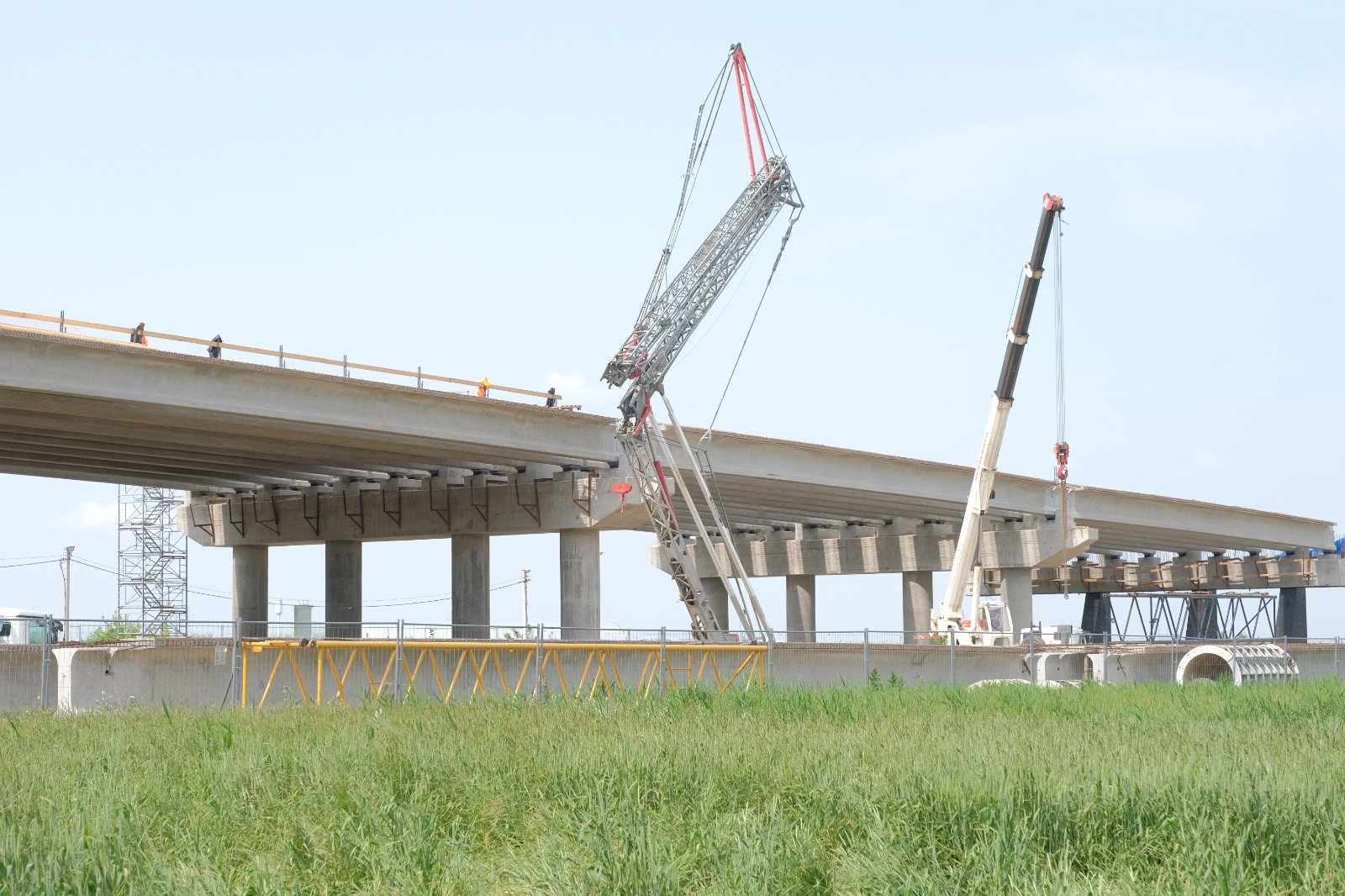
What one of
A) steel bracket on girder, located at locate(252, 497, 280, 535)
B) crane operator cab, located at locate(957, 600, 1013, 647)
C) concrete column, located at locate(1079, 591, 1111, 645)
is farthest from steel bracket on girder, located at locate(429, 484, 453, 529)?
concrete column, located at locate(1079, 591, 1111, 645)

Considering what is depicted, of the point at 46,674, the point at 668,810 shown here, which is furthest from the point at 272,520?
the point at 668,810

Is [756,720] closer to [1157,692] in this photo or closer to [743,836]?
[743,836]

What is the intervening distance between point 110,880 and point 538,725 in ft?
25.3

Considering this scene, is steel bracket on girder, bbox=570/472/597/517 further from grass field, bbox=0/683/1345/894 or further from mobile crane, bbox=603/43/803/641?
grass field, bbox=0/683/1345/894

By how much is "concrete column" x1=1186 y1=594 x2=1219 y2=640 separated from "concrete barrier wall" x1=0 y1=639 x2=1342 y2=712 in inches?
2225

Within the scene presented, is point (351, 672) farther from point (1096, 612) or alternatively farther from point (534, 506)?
point (1096, 612)

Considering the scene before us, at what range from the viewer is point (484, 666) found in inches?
1083

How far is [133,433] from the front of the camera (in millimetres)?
35594

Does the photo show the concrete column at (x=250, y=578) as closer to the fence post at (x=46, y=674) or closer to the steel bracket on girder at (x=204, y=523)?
the steel bracket on girder at (x=204, y=523)

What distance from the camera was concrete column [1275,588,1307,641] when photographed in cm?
7362


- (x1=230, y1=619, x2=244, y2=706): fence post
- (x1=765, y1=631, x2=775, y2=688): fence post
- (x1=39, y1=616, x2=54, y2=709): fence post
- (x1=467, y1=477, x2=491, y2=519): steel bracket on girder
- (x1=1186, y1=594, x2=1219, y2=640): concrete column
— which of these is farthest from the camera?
(x1=1186, y1=594, x2=1219, y2=640): concrete column

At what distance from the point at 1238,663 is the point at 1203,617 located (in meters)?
50.9

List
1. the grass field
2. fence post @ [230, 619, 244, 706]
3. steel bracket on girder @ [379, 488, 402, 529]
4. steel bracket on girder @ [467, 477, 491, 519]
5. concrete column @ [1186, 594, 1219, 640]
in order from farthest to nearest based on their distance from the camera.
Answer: concrete column @ [1186, 594, 1219, 640] → steel bracket on girder @ [379, 488, 402, 529] → steel bracket on girder @ [467, 477, 491, 519] → fence post @ [230, 619, 244, 706] → the grass field

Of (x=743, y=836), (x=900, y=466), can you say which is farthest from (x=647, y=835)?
(x=900, y=466)
